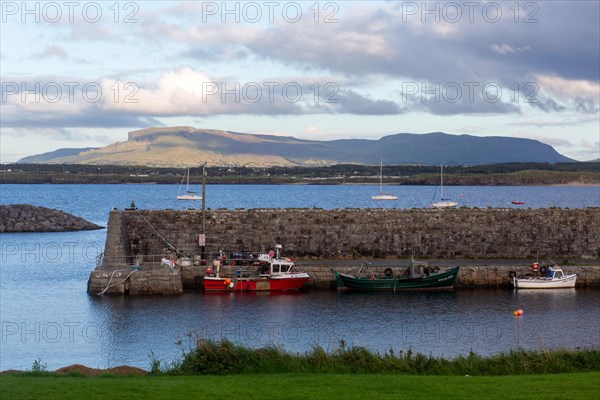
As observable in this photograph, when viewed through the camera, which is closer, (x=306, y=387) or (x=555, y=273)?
(x=306, y=387)

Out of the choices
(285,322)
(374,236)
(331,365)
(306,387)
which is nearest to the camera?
(306,387)

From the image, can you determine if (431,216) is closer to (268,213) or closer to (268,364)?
(268,213)

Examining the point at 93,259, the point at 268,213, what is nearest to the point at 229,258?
the point at 268,213

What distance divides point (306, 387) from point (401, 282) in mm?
20121

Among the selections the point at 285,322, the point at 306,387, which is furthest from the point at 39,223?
the point at 306,387

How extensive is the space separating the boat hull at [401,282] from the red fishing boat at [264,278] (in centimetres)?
149

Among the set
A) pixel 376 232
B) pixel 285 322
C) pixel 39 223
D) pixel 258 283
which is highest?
pixel 376 232

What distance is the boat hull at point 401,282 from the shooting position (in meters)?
32.3

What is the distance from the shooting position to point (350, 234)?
35562 mm

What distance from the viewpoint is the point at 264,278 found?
32969 mm

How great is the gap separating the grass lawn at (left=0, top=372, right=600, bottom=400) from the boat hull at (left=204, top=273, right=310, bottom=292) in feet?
58.9

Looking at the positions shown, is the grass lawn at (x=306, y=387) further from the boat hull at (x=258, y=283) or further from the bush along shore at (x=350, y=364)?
the boat hull at (x=258, y=283)

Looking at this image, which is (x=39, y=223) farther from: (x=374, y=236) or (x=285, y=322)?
(x=285, y=322)

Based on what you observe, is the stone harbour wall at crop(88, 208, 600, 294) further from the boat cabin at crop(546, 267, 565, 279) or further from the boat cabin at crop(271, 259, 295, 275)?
the boat cabin at crop(546, 267, 565, 279)
